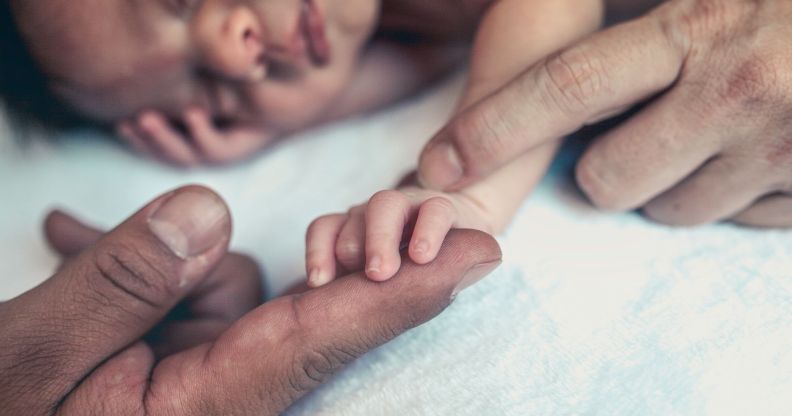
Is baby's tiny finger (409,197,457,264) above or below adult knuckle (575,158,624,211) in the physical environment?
above

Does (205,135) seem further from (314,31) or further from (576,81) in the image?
(576,81)

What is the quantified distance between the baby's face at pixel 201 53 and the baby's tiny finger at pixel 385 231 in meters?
0.36

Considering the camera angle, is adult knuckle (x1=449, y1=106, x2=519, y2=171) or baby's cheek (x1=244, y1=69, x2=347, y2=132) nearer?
adult knuckle (x1=449, y1=106, x2=519, y2=171)

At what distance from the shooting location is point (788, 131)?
1.97 feet

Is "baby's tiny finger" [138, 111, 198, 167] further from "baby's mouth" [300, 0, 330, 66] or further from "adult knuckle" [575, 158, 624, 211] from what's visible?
"adult knuckle" [575, 158, 624, 211]

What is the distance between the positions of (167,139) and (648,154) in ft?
2.18

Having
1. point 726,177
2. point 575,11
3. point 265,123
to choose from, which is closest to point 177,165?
point 265,123

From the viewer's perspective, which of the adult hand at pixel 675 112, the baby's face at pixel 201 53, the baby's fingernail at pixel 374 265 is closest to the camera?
the baby's fingernail at pixel 374 265

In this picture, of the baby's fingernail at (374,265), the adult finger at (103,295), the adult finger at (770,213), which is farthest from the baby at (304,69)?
the adult finger at (770,213)

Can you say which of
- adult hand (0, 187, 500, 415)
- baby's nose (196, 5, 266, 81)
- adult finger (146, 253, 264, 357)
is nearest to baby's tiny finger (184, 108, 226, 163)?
baby's nose (196, 5, 266, 81)

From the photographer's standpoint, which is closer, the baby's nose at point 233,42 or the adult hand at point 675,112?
the adult hand at point 675,112

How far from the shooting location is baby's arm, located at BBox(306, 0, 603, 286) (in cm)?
52

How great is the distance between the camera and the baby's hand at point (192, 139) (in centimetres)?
92

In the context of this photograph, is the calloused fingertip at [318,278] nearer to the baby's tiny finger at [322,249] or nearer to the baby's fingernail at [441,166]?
the baby's tiny finger at [322,249]
